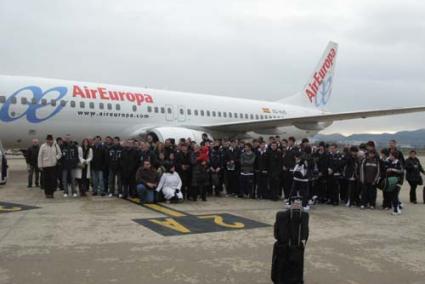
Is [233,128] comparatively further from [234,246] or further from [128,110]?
[234,246]

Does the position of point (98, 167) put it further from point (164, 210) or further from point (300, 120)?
point (300, 120)

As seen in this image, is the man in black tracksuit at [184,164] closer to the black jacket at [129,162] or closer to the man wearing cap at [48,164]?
the black jacket at [129,162]

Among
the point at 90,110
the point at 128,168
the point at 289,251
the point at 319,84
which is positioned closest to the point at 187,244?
the point at 289,251

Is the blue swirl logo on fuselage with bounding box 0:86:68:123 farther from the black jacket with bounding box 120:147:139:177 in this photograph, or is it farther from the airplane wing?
the airplane wing

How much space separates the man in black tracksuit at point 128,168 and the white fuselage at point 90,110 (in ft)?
15.6

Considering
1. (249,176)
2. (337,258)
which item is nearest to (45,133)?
(249,176)

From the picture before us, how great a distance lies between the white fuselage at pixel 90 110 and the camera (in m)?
14.3

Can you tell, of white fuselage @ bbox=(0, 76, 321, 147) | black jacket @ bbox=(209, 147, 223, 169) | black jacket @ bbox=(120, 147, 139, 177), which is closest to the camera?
black jacket @ bbox=(120, 147, 139, 177)

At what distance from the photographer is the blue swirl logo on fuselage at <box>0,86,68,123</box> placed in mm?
13961

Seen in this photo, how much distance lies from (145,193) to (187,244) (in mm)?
4334

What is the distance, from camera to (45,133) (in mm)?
14875

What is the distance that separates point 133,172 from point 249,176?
3.13 metres

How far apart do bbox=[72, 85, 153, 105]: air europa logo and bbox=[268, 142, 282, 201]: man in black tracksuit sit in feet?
24.8

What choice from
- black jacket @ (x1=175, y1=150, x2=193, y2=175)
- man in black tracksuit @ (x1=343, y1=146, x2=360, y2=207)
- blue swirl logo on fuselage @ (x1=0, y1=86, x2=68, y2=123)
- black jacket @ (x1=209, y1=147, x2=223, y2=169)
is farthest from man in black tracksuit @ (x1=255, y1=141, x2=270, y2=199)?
blue swirl logo on fuselage @ (x1=0, y1=86, x2=68, y2=123)
